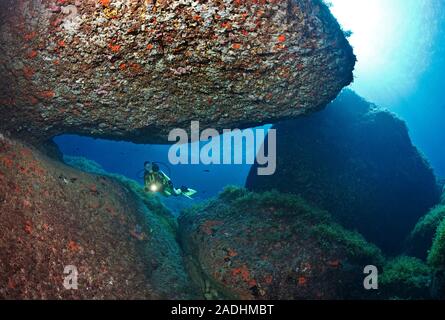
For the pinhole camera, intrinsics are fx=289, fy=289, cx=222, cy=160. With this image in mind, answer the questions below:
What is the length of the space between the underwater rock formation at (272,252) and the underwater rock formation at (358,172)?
2.38 meters

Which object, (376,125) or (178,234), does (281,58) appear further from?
(376,125)

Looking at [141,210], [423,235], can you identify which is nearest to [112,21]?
[141,210]

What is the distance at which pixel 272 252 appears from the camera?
550 centimetres

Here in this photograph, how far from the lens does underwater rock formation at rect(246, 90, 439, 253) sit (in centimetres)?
889

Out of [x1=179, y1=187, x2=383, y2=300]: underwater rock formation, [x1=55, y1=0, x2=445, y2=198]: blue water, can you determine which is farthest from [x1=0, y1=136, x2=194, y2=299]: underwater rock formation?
[x1=55, y1=0, x2=445, y2=198]: blue water

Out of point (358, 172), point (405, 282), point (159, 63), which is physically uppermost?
point (159, 63)

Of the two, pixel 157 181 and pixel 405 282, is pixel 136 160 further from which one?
pixel 405 282

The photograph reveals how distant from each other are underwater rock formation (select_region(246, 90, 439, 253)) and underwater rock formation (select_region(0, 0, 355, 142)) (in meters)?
3.89

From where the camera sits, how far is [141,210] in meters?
6.46

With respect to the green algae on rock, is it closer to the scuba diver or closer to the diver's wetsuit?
the scuba diver

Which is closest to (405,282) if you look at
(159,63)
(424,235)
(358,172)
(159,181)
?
(424,235)

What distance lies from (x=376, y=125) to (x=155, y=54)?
9.51 metres

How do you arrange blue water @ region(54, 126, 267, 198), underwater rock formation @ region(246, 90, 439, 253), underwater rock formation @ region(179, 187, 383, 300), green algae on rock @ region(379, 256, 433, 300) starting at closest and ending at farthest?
underwater rock formation @ region(179, 187, 383, 300) → green algae on rock @ region(379, 256, 433, 300) → underwater rock formation @ region(246, 90, 439, 253) → blue water @ region(54, 126, 267, 198)

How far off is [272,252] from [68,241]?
11.5ft
